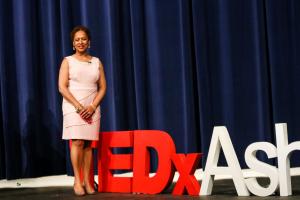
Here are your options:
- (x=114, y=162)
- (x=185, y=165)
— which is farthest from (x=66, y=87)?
(x=185, y=165)

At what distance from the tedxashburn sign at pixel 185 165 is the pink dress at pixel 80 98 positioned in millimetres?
184

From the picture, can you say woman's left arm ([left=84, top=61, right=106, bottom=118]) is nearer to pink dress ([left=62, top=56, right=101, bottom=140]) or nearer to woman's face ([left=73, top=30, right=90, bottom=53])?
pink dress ([left=62, top=56, right=101, bottom=140])

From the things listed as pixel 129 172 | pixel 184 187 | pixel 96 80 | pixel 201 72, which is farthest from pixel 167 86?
pixel 184 187

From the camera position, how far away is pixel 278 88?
14.9ft

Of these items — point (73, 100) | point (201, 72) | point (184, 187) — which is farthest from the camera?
point (201, 72)

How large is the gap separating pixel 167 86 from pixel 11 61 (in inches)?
51.2

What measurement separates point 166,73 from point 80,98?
1289 millimetres

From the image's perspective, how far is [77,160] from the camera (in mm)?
3453

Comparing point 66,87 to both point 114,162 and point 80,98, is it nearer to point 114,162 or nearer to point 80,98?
point 80,98

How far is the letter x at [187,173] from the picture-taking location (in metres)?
3.07

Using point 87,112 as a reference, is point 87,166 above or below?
below

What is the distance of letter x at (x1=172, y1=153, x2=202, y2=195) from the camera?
3.07 m

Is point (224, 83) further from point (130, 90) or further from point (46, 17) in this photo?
point (46, 17)

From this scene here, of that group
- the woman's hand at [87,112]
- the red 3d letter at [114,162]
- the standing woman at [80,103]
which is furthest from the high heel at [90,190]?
the woman's hand at [87,112]
